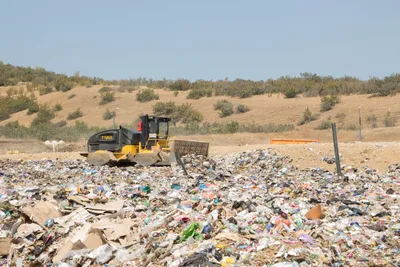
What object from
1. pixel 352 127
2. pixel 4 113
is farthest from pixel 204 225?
pixel 4 113

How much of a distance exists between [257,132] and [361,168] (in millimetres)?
17001

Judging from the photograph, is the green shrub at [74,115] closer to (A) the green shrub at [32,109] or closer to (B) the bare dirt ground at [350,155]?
(A) the green shrub at [32,109]

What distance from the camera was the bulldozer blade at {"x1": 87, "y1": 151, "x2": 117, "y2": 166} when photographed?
1678cm

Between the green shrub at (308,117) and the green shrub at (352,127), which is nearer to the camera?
the green shrub at (352,127)

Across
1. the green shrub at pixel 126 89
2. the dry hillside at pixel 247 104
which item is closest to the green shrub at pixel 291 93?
the dry hillside at pixel 247 104

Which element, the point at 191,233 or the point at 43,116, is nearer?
the point at 191,233

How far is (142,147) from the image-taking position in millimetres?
16781

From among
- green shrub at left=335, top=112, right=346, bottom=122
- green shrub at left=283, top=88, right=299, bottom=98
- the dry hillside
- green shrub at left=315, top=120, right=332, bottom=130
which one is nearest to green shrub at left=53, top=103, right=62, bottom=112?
the dry hillside

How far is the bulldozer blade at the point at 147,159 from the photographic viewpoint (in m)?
16.1

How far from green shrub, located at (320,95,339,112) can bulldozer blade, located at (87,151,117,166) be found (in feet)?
65.0

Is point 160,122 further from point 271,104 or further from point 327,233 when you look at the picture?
point 271,104

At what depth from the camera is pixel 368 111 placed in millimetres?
31375

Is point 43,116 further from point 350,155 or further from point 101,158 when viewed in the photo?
point 350,155

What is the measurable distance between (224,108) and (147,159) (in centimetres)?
2254
